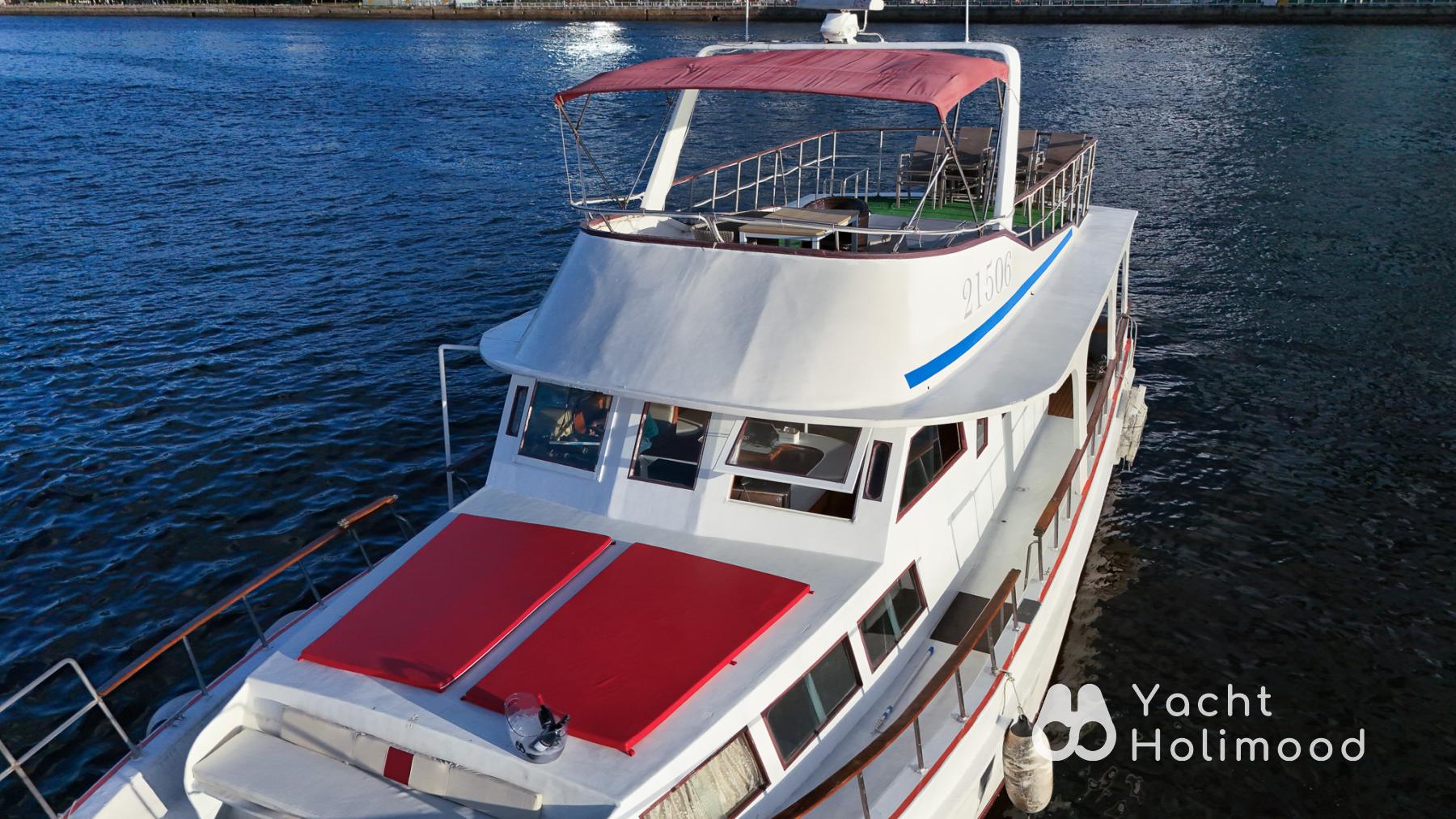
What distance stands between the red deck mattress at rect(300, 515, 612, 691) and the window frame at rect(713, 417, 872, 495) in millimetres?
1520

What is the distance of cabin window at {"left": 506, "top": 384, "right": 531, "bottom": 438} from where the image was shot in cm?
1213

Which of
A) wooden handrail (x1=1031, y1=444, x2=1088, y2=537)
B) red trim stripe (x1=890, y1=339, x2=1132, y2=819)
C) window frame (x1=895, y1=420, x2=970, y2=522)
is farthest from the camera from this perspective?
wooden handrail (x1=1031, y1=444, x2=1088, y2=537)

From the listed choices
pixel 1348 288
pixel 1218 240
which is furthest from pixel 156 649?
pixel 1218 240

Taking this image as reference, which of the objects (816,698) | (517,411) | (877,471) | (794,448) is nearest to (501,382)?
(517,411)

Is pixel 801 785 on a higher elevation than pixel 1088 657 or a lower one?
higher

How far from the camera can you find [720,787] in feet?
27.6

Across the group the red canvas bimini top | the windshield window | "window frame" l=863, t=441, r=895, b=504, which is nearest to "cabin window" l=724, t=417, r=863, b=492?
the windshield window

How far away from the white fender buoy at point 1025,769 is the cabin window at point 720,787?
3.33 meters

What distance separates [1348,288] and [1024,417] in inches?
815

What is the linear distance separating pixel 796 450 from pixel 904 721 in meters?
3.19

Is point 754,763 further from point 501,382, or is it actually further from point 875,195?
point 501,382

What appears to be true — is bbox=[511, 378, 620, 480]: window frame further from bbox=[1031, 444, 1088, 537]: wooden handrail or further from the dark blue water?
the dark blue water

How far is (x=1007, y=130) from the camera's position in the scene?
13477 millimetres

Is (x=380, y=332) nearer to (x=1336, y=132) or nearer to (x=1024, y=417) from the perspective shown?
(x=1024, y=417)
